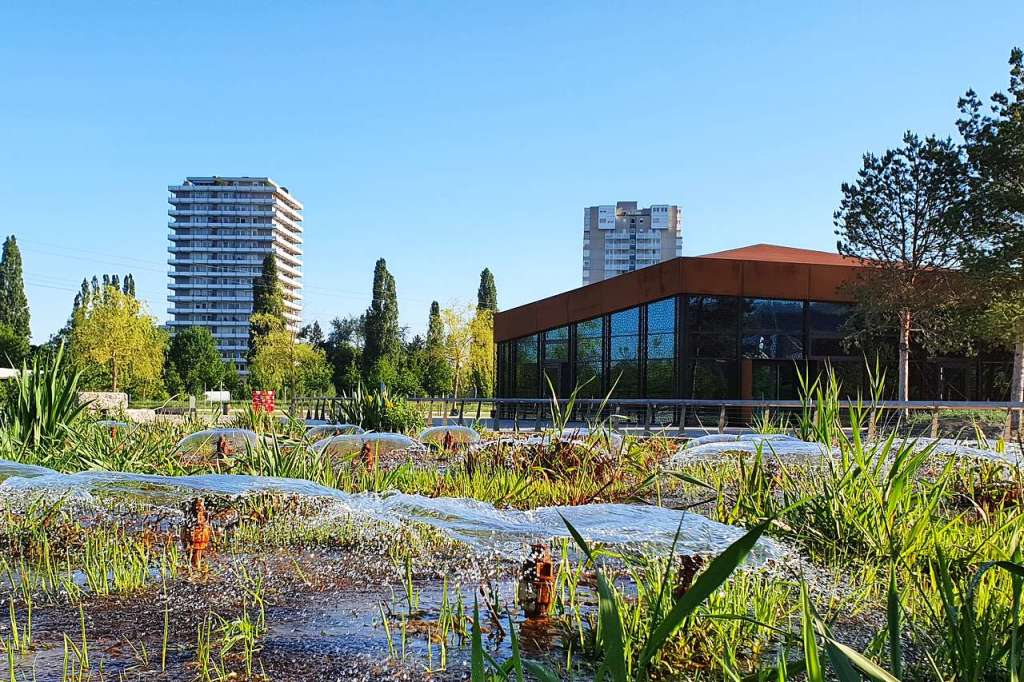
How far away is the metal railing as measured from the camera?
720 cm

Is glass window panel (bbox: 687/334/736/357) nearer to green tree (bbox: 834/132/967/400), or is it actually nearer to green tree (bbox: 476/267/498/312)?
green tree (bbox: 834/132/967/400)

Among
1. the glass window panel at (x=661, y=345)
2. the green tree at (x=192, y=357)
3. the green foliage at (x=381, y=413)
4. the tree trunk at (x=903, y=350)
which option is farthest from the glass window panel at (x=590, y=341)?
the green tree at (x=192, y=357)

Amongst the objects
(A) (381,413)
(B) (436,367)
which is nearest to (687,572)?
(A) (381,413)

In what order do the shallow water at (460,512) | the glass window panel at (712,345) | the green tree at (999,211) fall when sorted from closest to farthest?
the shallow water at (460,512) → the green tree at (999,211) → the glass window panel at (712,345)

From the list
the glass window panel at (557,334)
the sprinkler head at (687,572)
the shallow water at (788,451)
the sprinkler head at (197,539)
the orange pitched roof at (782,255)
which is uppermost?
the orange pitched roof at (782,255)

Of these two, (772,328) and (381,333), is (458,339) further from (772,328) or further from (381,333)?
(772,328)

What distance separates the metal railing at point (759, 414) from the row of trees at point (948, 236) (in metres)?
3.91

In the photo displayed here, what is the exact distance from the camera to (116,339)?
3975 cm

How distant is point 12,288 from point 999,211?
208 feet

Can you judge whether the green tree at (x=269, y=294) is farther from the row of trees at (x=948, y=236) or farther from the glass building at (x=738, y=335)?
the row of trees at (x=948, y=236)

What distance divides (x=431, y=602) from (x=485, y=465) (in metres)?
2.83

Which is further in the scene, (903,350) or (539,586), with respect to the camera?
(903,350)

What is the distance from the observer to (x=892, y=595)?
1.53 metres

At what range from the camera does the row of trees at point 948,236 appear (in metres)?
17.6
